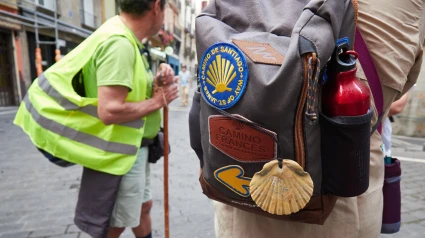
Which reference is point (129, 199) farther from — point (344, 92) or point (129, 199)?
point (344, 92)

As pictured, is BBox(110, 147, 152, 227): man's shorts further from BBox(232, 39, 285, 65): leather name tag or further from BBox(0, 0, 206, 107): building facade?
BBox(0, 0, 206, 107): building facade

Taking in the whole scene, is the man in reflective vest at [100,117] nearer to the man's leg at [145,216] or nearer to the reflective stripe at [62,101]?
the reflective stripe at [62,101]

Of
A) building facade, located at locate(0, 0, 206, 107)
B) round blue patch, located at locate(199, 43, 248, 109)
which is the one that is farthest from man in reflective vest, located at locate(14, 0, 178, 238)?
building facade, located at locate(0, 0, 206, 107)

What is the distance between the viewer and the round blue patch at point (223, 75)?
2.61 ft

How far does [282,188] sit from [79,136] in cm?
131

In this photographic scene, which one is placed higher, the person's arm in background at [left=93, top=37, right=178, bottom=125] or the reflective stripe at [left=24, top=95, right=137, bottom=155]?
the person's arm in background at [left=93, top=37, right=178, bottom=125]

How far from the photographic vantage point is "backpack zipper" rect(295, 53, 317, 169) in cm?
72

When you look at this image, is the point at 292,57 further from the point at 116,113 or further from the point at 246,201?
the point at 116,113

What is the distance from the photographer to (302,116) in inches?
29.6

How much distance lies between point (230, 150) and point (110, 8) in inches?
707

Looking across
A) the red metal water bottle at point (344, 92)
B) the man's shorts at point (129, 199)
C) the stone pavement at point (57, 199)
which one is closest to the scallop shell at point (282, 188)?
the red metal water bottle at point (344, 92)

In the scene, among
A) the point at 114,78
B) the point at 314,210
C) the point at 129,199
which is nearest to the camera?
the point at 314,210

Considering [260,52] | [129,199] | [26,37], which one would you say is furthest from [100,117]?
[26,37]

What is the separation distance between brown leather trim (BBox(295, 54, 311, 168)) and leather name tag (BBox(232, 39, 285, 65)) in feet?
0.26
